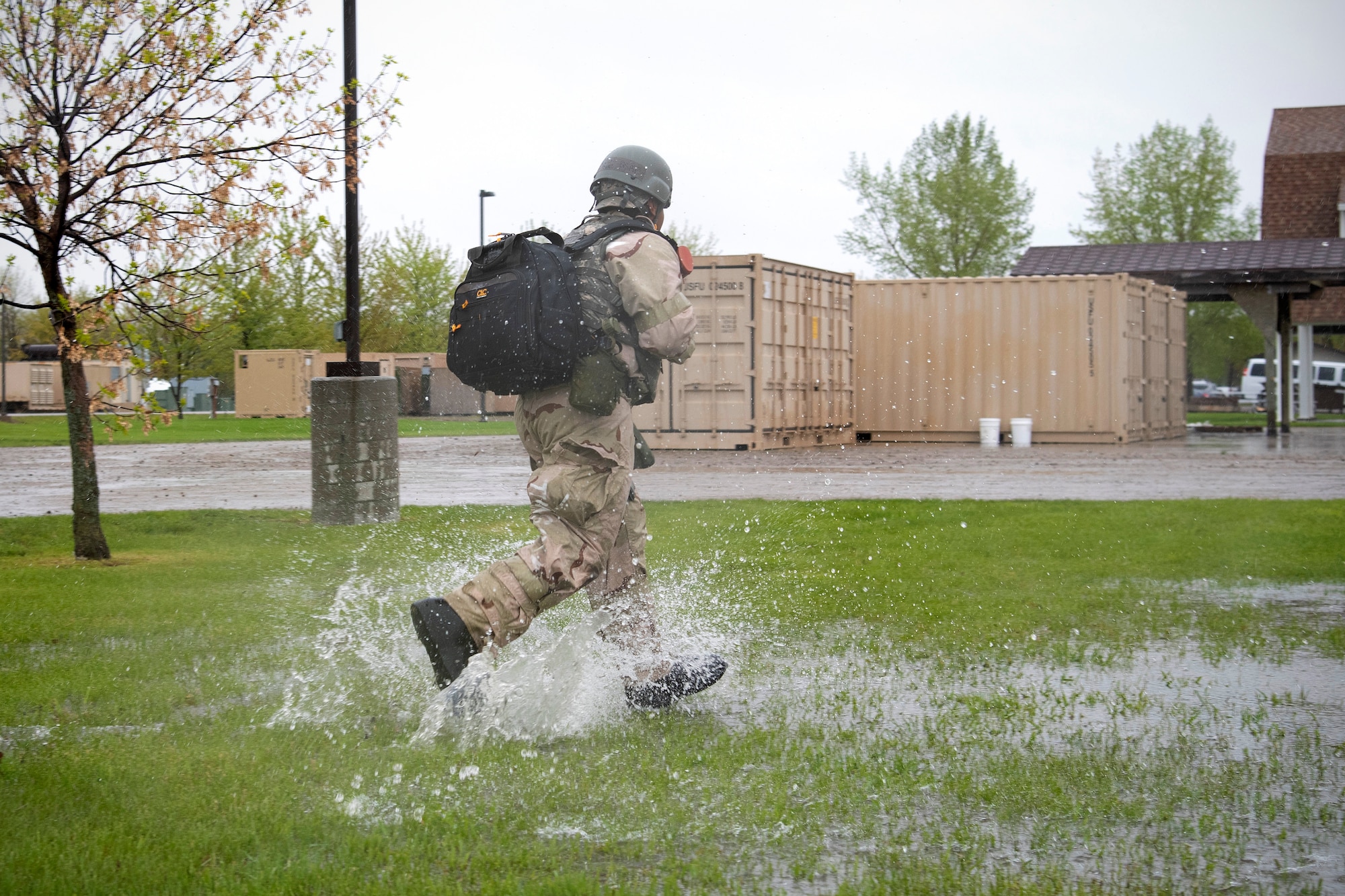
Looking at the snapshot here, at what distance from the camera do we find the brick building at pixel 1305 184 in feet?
140

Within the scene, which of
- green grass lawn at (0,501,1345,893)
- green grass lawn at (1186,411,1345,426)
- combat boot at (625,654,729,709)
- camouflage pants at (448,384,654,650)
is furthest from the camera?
green grass lawn at (1186,411,1345,426)

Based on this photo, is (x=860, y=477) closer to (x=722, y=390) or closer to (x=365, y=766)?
(x=722, y=390)

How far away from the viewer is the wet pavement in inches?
501

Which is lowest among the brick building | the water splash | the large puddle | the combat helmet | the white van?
the large puddle

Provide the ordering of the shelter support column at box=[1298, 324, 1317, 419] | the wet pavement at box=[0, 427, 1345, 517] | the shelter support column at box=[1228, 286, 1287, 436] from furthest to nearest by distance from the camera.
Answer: the shelter support column at box=[1298, 324, 1317, 419] → the shelter support column at box=[1228, 286, 1287, 436] → the wet pavement at box=[0, 427, 1345, 517]

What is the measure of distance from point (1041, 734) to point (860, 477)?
1090 centimetres

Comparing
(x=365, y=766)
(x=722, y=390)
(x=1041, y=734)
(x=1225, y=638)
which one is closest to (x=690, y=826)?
(x=365, y=766)

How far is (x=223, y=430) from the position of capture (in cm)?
3619

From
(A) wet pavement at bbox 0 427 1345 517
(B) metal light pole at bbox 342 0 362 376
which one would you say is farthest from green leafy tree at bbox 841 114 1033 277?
(B) metal light pole at bbox 342 0 362 376

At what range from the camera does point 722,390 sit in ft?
71.5

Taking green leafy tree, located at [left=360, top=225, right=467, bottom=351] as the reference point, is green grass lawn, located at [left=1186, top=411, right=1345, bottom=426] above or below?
below

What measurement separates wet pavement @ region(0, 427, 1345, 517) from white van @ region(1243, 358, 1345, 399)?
32537mm

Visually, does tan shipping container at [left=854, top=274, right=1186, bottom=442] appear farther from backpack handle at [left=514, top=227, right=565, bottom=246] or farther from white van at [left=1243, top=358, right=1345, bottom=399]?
white van at [left=1243, top=358, right=1345, bottom=399]

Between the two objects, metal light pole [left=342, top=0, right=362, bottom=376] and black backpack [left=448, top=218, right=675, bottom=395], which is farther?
metal light pole [left=342, top=0, right=362, bottom=376]
